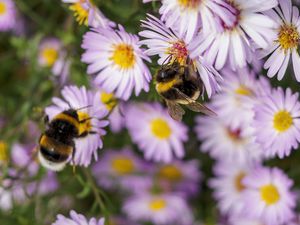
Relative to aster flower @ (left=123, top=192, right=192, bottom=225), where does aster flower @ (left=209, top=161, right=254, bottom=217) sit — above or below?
above

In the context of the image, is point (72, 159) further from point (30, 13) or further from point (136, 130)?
point (30, 13)

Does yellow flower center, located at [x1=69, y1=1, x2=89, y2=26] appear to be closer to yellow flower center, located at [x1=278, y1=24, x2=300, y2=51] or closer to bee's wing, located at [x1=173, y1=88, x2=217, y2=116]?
bee's wing, located at [x1=173, y1=88, x2=217, y2=116]

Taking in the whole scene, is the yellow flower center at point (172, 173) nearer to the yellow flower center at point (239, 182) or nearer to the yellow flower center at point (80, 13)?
the yellow flower center at point (239, 182)

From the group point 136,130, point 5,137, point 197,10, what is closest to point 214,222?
point 136,130

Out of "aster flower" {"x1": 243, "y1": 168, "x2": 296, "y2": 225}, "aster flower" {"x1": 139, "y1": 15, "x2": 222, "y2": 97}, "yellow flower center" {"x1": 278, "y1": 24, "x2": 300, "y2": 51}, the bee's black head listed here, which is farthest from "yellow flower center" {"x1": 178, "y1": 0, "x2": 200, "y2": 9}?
"aster flower" {"x1": 243, "y1": 168, "x2": 296, "y2": 225}

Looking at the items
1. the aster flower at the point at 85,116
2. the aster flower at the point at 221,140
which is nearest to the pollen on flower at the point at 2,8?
the aster flower at the point at 85,116

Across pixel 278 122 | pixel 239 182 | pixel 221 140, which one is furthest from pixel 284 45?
pixel 239 182

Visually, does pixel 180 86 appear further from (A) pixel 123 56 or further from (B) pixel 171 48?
(A) pixel 123 56

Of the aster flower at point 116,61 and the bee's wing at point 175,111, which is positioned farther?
the aster flower at point 116,61
